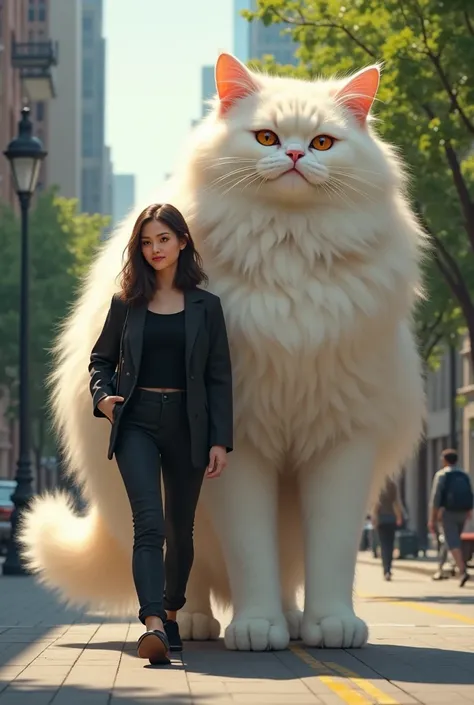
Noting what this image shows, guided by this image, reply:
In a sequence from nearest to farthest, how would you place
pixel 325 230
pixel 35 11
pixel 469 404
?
pixel 325 230 < pixel 469 404 < pixel 35 11

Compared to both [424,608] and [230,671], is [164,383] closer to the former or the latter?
[230,671]

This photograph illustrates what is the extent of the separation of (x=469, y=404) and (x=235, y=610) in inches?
1811

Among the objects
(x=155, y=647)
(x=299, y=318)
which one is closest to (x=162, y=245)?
(x=299, y=318)

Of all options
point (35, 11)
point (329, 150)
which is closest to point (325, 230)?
point (329, 150)

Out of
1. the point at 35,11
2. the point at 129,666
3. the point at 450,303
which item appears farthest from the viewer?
the point at 35,11

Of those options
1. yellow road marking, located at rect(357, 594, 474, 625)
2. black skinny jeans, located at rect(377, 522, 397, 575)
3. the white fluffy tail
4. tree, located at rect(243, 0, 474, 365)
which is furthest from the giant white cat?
black skinny jeans, located at rect(377, 522, 397, 575)

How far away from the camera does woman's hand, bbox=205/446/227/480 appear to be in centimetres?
806

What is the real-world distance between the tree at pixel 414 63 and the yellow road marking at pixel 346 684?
1451 centimetres

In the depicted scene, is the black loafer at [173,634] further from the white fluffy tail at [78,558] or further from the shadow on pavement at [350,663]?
the white fluffy tail at [78,558]

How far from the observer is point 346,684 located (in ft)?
23.0

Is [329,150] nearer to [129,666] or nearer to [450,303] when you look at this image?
[129,666]

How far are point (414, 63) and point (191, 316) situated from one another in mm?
14962

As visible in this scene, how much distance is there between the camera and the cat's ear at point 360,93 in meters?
8.82

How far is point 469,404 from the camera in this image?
177 feet
